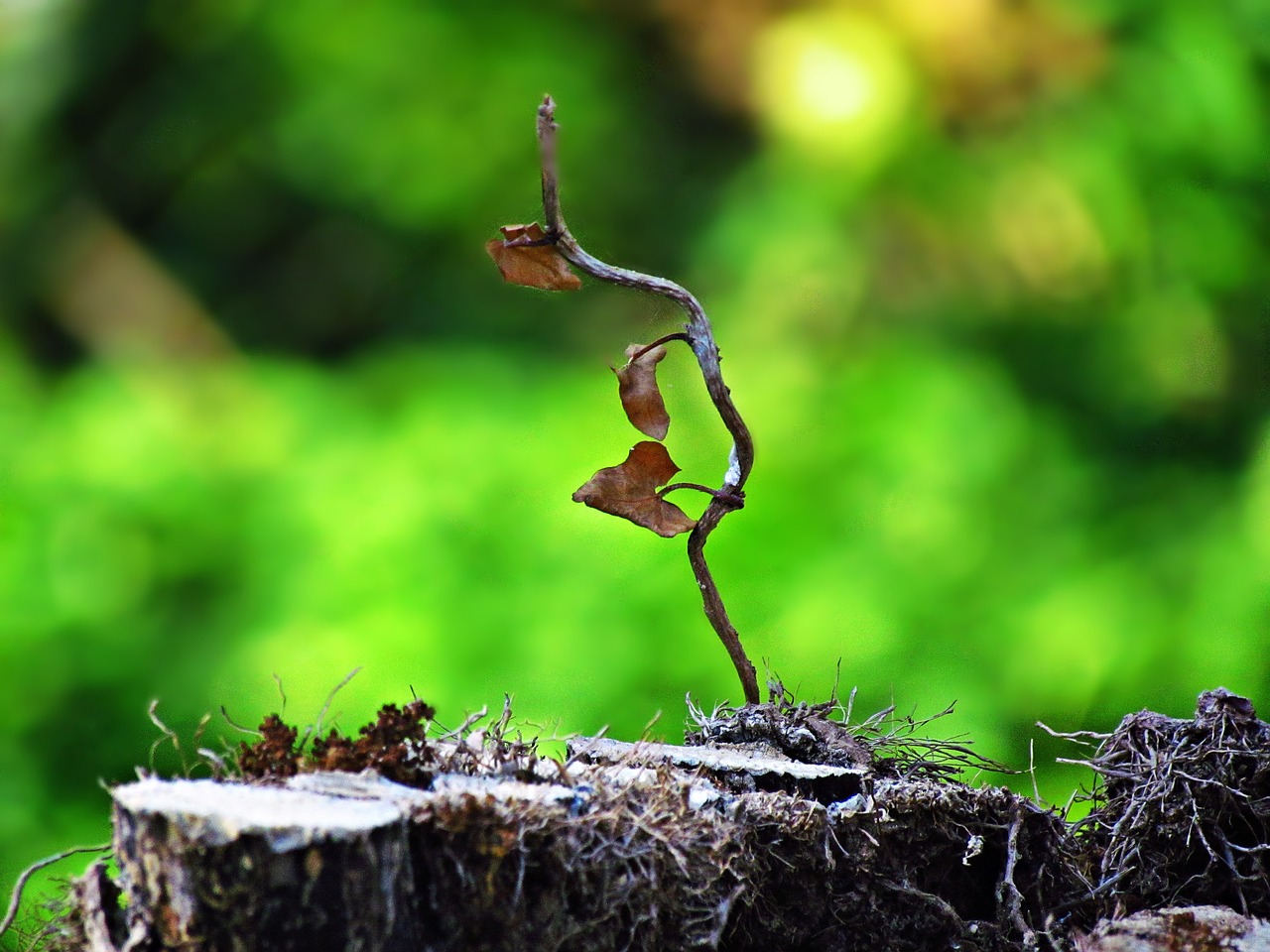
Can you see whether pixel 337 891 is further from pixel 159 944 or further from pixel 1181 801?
pixel 1181 801

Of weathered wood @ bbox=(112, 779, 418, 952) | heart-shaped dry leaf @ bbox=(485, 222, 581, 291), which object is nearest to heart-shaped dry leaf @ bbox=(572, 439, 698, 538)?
heart-shaped dry leaf @ bbox=(485, 222, 581, 291)

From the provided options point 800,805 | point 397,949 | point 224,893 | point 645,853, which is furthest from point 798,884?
point 224,893

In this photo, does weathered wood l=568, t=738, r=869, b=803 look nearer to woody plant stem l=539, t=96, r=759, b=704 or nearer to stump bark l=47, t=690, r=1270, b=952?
stump bark l=47, t=690, r=1270, b=952

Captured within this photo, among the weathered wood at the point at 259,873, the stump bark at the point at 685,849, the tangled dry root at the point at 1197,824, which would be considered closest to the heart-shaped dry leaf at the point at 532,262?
the stump bark at the point at 685,849

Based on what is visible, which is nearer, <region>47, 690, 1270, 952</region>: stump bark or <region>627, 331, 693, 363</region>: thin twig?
<region>47, 690, 1270, 952</region>: stump bark

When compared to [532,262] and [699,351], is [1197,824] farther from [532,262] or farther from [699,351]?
[532,262]

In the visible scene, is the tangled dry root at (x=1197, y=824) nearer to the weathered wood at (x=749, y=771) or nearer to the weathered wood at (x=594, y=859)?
the weathered wood at (x=594, y=859)
